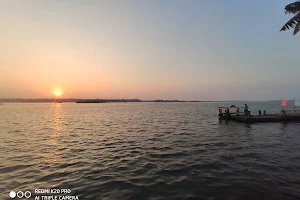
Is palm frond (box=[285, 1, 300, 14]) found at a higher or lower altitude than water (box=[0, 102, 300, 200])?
higher

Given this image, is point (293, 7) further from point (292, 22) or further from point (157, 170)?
point (157, 170)

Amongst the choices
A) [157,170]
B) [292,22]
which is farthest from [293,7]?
[157,170]

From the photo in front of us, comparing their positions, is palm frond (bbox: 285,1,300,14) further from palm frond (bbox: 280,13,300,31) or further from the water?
the water

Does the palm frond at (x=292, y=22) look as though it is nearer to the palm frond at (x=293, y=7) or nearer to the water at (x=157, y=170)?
the palm frond at (x=293, y=7)

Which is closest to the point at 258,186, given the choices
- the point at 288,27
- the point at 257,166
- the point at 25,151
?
the point at 257,166

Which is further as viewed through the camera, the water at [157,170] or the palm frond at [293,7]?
the palm frond at [293,7]

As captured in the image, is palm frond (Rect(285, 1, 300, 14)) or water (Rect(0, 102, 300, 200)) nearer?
water (Rect(0, 102, 300, 200))

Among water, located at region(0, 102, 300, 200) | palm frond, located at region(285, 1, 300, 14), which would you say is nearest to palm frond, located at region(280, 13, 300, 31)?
palm frond, located at region(285, 1, 300, 14)

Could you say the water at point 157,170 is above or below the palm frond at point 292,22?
below

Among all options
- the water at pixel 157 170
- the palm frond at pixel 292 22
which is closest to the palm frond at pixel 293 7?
the palm frond at pixel 292 22

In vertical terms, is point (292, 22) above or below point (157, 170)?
above

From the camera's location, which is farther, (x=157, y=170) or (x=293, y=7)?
(x=293, y=7)

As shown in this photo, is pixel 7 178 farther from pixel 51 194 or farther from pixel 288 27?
pixel 288 27

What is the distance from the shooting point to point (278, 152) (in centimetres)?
1561
